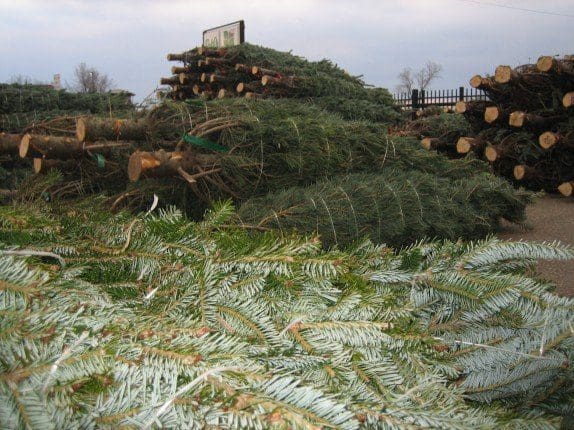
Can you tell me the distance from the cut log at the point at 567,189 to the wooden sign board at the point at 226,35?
5.47 metres

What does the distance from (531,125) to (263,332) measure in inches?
273

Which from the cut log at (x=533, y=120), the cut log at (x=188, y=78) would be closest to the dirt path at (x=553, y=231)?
the cut log at (x=533, y=120)

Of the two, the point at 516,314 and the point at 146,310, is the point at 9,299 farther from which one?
the point at 516,314

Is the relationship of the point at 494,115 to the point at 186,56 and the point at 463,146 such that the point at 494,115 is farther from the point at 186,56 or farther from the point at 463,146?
the point at 186,56

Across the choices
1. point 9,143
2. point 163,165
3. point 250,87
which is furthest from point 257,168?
point 250,87

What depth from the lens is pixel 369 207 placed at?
2.88 meters

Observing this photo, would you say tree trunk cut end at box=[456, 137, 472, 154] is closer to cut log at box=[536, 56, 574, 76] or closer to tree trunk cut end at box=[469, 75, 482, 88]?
tree trunk cut end at box=[469, 75, 482, 88]

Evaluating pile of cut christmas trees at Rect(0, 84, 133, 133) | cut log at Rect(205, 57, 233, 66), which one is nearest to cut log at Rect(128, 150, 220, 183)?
pile of cut christmas trees at Rect(0, 84, 133, 133)

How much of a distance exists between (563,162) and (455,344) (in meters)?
6.60

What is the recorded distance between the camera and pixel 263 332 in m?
0.78

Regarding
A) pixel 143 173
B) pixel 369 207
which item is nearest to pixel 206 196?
pixel 143 173

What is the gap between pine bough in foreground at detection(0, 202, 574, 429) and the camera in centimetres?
55

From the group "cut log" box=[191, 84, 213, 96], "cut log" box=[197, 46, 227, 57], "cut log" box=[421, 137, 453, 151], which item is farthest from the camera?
"cut log" box=[421, 137, 453, 151]

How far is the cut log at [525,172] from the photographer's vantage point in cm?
668
